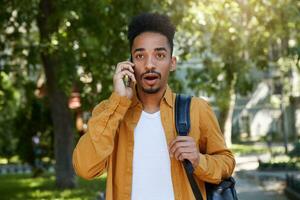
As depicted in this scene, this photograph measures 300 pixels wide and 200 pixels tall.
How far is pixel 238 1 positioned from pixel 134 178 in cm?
1104

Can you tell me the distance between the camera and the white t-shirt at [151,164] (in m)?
3.05

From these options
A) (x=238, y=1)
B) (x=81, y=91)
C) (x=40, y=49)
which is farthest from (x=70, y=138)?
(x=238, y=1)

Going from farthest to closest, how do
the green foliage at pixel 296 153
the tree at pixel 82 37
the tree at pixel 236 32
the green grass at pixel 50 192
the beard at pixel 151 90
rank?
the green foliage at pixel 296 153, the green grass at pixel 50 192, the tree at pixel 236 32, the tree at pixel 82 37, the beard at pixel 151 90

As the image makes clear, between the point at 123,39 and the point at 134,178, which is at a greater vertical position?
the point at 123,39

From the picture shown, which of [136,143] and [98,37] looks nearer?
[136,143]

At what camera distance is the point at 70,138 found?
16672 mm

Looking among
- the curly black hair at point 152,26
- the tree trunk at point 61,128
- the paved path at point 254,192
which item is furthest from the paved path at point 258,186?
the curly black hair at point 152,26

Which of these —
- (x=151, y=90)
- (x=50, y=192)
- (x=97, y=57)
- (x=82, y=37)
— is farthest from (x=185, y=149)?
(x=50, y=192)

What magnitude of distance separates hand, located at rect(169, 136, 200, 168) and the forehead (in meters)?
0.50

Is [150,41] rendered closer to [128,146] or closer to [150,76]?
[150,76]

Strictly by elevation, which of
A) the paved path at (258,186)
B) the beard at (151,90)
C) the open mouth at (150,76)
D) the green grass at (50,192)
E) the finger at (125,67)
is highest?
the finger at (125,67)

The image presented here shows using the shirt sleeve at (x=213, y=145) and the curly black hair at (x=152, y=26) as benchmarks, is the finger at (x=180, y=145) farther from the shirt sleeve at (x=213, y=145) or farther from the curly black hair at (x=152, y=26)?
the curly black hair at (x=152, y=26)

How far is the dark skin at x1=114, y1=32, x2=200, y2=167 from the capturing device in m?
3.12

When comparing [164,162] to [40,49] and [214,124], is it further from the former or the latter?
[40,49]
